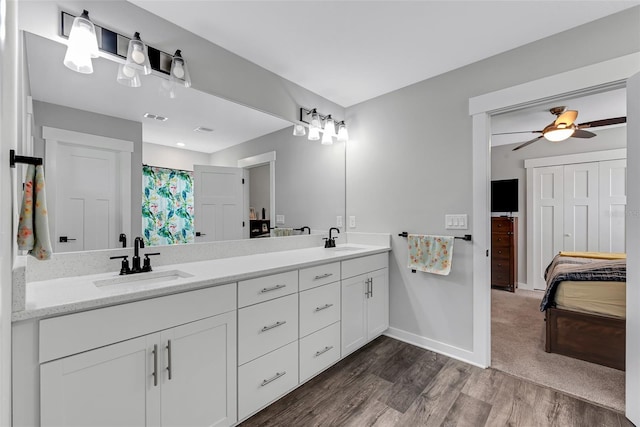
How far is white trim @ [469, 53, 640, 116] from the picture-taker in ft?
5.61

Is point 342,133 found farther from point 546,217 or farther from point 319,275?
point 546,217

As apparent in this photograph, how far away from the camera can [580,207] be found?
13.6 feet

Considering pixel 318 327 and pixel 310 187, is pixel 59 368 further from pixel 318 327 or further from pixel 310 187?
pixel 310 187

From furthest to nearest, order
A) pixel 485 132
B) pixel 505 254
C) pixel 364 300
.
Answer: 1. pixel 505 254
2. pixel 364 300
3. pixel 485 132

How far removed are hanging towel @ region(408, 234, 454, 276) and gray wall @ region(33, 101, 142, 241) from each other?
2.08 meters

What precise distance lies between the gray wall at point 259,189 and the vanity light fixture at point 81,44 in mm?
1143

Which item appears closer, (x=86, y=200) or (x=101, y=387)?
(x=101, y=387)

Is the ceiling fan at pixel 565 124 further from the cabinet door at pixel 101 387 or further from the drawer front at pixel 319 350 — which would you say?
the cabinet door at pixel 101 387

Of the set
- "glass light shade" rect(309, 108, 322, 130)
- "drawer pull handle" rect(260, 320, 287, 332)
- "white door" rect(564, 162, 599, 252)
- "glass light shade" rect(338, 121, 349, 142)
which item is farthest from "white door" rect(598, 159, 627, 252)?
"drawer pull handle" rect(260, 320, 287, 332)

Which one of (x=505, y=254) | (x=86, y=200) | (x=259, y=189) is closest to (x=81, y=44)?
(x=86, y=200)

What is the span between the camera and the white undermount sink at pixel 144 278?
4.75ft

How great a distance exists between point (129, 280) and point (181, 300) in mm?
404

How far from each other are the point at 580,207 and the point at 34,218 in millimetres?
5673

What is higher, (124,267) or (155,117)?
(155,117)
